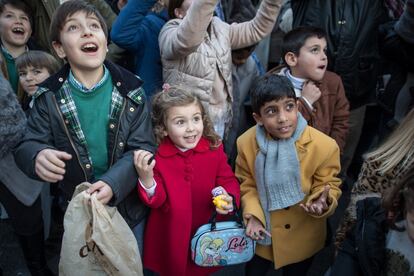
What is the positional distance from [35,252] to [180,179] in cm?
114

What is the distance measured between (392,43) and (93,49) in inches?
73.8

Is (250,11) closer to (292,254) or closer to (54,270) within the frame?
(292,254)

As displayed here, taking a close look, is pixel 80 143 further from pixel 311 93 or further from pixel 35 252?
pixel 311 93

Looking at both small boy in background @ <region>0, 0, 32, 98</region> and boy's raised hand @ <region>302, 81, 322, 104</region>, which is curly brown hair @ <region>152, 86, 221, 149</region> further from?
small boy in background @ <region>0, 0, 32, 98</region>

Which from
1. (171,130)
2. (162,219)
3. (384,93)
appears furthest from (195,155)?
(384,93)

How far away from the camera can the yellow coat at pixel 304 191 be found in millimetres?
2453

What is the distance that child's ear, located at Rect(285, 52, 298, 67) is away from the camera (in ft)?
9.75

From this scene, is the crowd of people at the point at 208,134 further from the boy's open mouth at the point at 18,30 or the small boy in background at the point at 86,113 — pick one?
the boy's open mouth at the point at 18,30

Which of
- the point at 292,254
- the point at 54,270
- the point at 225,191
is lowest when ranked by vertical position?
the point at 54,270

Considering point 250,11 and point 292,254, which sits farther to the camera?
point 250,11

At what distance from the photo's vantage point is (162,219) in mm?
2441

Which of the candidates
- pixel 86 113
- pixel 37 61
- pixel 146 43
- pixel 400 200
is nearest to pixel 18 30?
pixel 37 61

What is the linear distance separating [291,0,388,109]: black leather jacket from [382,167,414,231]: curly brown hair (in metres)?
1.59

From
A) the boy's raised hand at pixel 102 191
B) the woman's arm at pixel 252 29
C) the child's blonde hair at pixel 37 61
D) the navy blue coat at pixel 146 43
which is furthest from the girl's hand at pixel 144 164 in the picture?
the child's blonde hair at pixel 37 61
